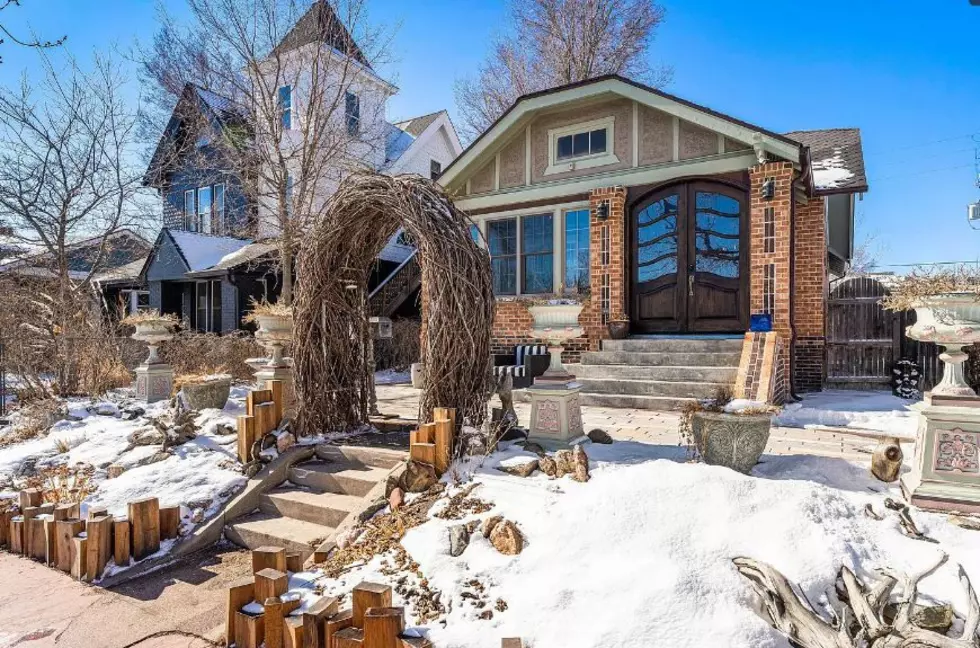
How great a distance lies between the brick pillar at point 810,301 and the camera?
26.2ft

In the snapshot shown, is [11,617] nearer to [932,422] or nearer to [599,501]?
[599,501]

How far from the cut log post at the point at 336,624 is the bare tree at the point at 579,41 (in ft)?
52.4

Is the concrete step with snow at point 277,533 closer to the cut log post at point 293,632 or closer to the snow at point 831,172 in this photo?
the cut log post at point 293,632

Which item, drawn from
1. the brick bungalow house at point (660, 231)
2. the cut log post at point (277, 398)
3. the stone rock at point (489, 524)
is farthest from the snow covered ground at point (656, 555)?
the brick bungalow house at point (660, 231)

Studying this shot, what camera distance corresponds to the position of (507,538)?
9.29 feet

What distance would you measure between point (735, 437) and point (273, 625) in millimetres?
2924

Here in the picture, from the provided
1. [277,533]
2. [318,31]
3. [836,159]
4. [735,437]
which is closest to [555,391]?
Answer: [735,437]

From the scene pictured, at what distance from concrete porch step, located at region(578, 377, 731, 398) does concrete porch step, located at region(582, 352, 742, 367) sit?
0.50 m

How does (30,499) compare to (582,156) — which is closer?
(30,499)

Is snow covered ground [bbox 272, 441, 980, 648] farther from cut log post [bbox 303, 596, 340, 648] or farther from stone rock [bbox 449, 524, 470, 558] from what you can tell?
cut log post [bbox 303, 596, 340, 648]

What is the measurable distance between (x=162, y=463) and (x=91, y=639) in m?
2.09

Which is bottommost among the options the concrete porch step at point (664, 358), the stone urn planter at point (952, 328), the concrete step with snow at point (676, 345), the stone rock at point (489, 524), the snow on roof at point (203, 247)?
the stone rock at point (489, 524)

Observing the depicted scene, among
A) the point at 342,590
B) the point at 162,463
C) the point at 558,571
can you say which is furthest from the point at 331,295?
the point at 558,571

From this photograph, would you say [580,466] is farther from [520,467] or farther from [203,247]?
[203,247]
